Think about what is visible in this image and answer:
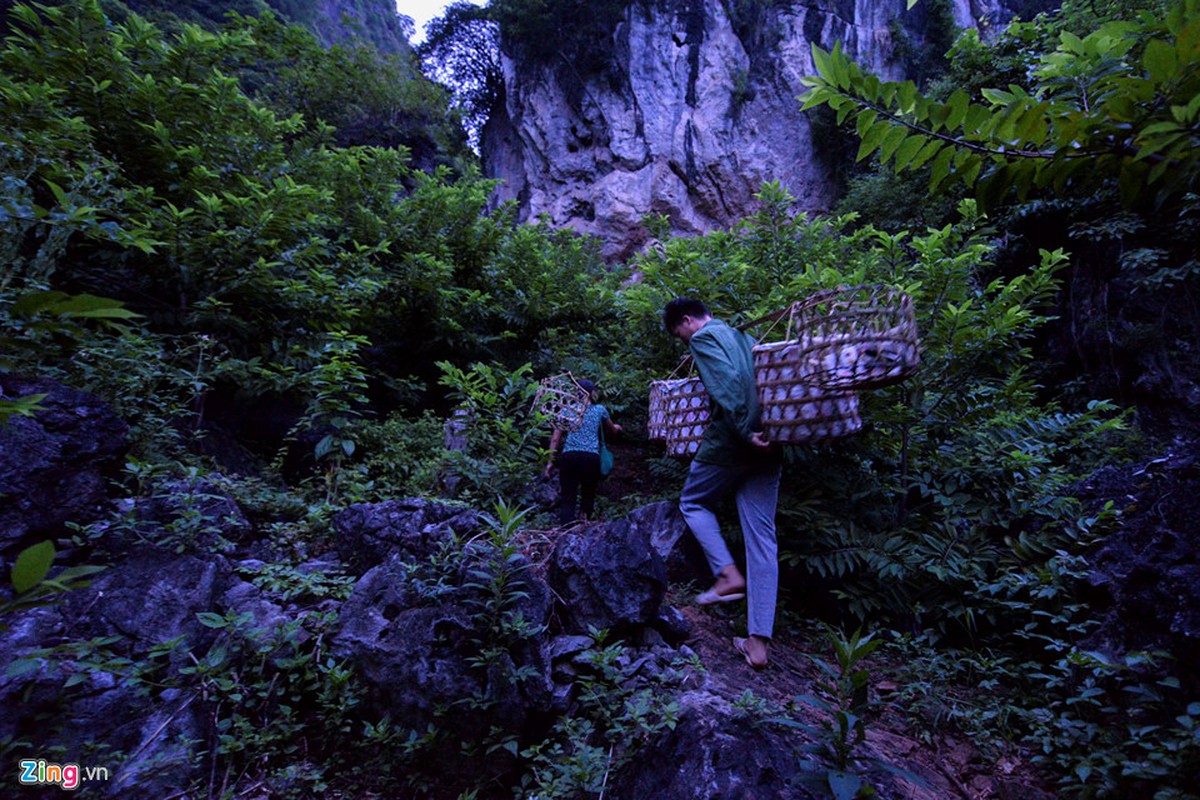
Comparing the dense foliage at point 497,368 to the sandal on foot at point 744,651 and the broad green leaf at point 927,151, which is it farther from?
the sandal on foot at point 744,651

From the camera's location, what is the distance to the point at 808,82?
5.16 feet

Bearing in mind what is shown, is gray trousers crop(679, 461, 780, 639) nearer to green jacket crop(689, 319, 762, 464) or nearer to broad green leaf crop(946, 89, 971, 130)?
green jacket crop(689, 319, 762, 464)

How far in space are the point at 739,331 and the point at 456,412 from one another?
2997 mm

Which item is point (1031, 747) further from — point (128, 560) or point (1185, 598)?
point (128, 560)

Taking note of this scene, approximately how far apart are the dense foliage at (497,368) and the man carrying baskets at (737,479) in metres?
0.64

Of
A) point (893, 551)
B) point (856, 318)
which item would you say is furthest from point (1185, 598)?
point (856, 318)

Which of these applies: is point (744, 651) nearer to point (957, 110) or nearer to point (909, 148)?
point (909, 148)

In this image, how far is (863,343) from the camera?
→ 249 cm

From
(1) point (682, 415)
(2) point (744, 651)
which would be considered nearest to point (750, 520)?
(2) point (744, 651)

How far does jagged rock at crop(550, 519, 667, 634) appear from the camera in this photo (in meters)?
2.82

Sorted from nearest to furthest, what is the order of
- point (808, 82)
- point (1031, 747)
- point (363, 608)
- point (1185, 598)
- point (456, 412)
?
point (808, 82)
point (1185, 598)
point (1031, 747)
point (363, 608)
point (456, 412)

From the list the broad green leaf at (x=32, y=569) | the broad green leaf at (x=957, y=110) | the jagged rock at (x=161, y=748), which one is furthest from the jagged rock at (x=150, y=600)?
the broad green leaf at (x=957, y=110)

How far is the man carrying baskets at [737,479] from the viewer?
9.71ft

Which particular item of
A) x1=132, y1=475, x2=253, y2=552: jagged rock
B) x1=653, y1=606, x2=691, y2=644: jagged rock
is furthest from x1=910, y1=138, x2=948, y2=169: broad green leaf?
x1=132, y1=475, x2=253, y2=552: jagged rock
